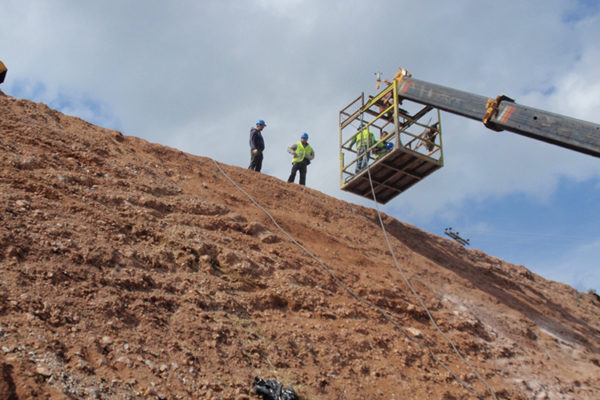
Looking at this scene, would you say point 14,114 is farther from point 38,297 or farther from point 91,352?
point 91,352

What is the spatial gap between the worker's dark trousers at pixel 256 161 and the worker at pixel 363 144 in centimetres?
286

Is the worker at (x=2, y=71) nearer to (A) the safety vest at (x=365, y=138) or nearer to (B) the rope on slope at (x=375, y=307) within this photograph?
(B) the rope on slope at (x=375, y=307)

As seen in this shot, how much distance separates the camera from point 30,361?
5.31 metres

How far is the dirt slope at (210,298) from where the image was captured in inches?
238

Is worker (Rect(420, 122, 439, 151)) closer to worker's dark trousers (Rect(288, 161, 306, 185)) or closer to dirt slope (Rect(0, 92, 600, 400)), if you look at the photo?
dirt slope (Rect(0, 92, 600, 400))

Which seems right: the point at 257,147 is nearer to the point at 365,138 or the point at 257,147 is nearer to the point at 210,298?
the point at 365,138

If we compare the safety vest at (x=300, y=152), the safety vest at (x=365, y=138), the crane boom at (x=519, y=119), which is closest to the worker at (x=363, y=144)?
the safety vest at (x=365, y=138)

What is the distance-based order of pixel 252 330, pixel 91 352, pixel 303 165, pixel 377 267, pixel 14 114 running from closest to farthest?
pixel 91 352 < pixel 252 330 < pixel 14 114 < pixel 377 267 < pixel 303 165

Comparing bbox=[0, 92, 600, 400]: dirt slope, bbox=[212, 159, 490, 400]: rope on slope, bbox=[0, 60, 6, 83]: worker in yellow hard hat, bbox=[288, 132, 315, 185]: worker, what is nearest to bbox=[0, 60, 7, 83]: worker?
bbox=[0, 60, 6, 83]: worker in yellow hard hat

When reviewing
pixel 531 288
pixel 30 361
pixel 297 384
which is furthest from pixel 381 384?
pixel 531 288

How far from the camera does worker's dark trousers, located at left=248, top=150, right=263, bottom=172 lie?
15.3m

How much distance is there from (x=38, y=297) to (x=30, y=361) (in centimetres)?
107

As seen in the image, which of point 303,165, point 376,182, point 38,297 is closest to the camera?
point 38,297

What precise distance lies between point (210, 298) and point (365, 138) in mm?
7056
